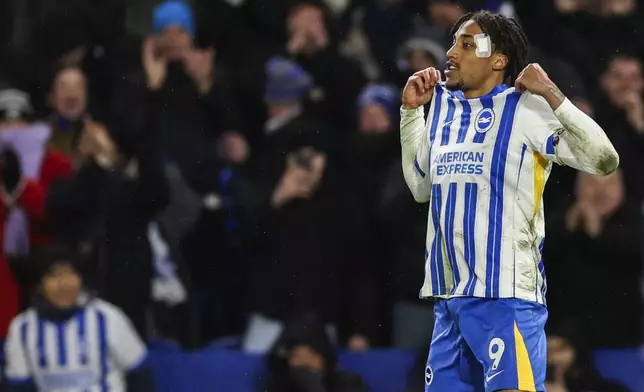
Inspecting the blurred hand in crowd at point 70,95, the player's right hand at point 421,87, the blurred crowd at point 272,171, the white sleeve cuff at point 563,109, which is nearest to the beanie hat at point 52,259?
the blurred crowd at point 272,171

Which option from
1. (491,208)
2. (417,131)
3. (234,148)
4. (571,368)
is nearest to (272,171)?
(234,148)

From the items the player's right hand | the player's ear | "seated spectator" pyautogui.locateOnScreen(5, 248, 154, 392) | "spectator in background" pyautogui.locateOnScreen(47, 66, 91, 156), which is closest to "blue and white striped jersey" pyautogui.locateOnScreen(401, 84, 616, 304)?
the player's ear

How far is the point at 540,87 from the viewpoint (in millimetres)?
5344

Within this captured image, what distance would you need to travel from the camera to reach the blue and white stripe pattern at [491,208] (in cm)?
549

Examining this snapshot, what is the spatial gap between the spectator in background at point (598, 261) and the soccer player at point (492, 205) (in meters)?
2.86

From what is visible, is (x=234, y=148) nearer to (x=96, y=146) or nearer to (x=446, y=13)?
(x=96, y=146)

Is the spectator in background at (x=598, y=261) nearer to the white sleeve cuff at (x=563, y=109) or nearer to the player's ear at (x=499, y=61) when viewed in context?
the player's ear at (x=499, y=61)

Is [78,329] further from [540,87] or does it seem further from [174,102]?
[540,87]

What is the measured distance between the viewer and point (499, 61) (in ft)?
18.7

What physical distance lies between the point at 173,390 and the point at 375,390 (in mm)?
1183

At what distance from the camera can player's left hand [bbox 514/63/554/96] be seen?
17.5 ft

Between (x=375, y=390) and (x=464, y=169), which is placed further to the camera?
(x=375, y=390)

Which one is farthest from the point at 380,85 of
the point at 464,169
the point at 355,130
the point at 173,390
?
the point at 464,169

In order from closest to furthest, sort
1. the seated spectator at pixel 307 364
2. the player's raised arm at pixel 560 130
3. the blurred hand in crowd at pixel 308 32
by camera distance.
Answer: the player's raised arm at pixel 560 130 → the seated spectator at pixel 307 364 → the blurred hand in crowd at pixel 308 32
